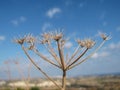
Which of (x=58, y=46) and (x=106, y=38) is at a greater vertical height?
(x=106, y=38)

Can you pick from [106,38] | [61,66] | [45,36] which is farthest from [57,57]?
[106,38]

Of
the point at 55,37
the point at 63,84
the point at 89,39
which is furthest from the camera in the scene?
the point at 89,39

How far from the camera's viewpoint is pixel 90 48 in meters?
7.62

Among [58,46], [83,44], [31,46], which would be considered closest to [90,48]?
[83,44]

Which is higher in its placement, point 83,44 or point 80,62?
point 83,44

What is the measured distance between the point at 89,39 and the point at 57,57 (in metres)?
1.23

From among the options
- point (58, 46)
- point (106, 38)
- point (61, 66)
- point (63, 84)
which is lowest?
point (63, 84)

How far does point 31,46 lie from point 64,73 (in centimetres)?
135

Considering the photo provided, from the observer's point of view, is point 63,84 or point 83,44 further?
point 83,44

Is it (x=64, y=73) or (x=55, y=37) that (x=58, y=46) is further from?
(x=64, y=73)

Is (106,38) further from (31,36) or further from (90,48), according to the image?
(31,36)

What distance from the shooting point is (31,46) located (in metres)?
7.89

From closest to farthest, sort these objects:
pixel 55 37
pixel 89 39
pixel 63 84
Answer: pixel 63 84, pixel 55 37, pixel 89 39

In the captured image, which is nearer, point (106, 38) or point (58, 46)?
point (58, 46)
